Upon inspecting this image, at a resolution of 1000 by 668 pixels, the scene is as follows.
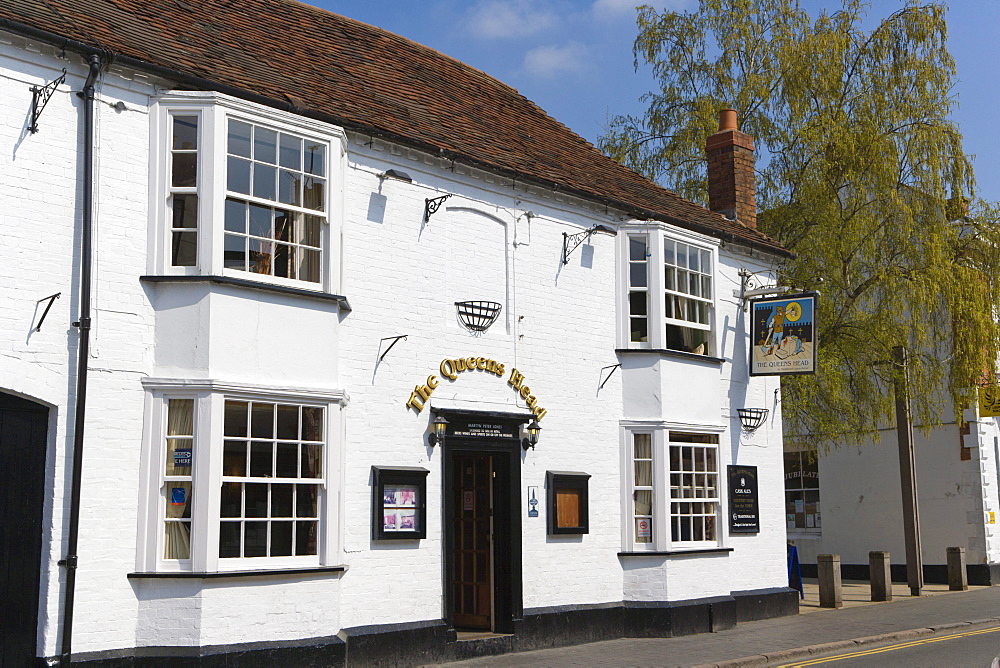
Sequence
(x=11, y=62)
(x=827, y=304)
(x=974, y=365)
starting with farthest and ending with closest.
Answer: (x=974, y=365) < (x=827, y=304) < (x=11, y=62)

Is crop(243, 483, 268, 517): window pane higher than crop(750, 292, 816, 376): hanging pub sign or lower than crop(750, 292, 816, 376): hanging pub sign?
lower

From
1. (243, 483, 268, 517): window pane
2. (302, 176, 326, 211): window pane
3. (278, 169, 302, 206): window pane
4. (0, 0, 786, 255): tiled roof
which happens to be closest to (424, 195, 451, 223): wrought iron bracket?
(0, 0, 786, 255): tiled roof

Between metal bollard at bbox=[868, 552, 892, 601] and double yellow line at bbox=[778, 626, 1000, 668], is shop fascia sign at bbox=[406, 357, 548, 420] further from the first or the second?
metal bollard at bbox=[868, 552, 892, 601]

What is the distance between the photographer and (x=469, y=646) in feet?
40.5

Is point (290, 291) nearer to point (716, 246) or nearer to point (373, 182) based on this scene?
point (373, 182)

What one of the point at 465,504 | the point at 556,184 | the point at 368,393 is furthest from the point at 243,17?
the point at 465,504

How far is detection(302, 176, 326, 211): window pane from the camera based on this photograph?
11219mm

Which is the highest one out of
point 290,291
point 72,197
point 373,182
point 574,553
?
point 373,182

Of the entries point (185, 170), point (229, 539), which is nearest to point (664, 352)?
point (229, 539)

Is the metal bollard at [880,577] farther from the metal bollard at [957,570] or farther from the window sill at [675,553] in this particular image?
the window sill at [675,553]

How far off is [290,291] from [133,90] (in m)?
2.52

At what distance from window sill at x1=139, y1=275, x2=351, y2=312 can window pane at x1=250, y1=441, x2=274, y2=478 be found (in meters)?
1.59

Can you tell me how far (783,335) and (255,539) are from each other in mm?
9509

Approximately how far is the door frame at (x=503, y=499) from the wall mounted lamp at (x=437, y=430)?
22 cm
